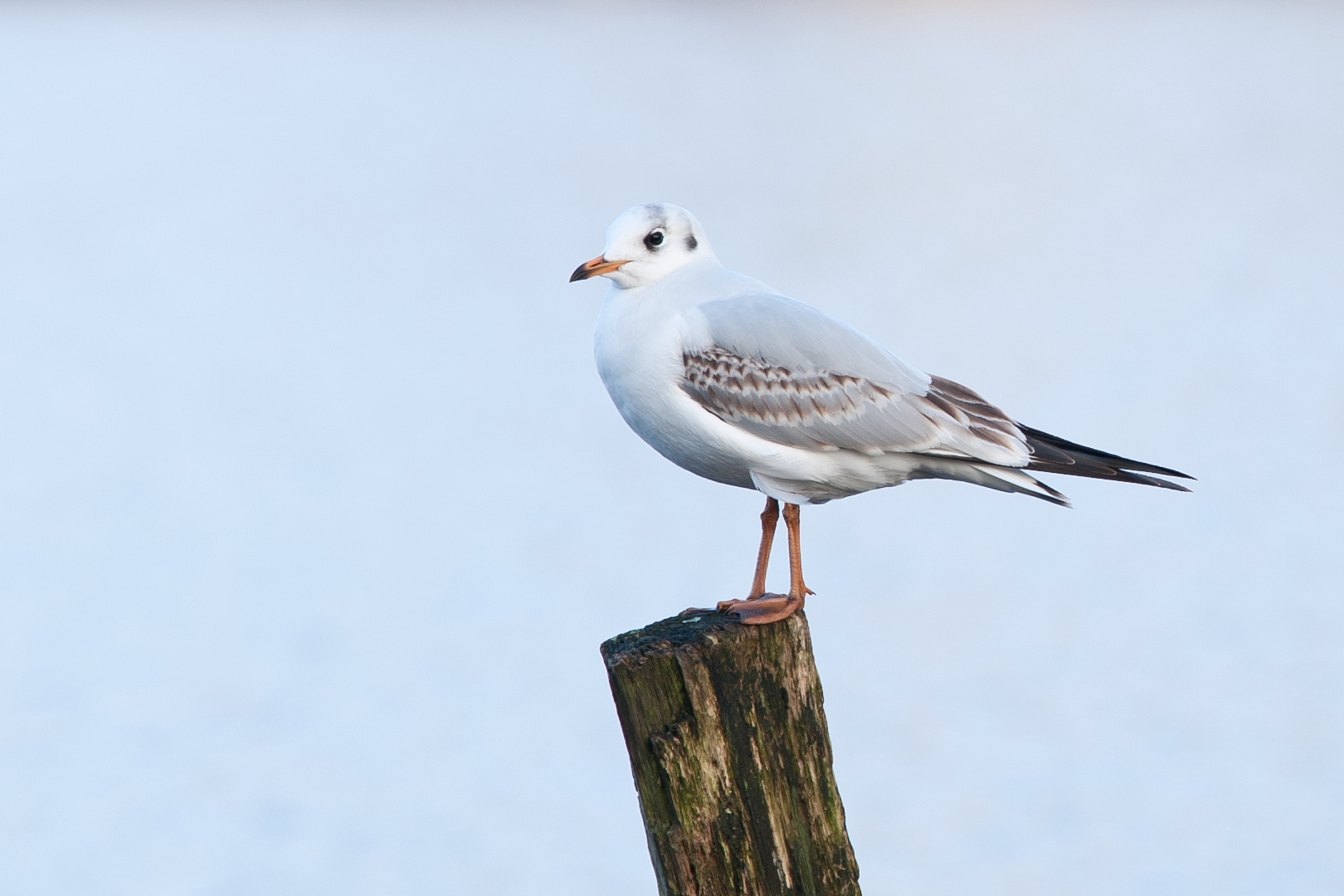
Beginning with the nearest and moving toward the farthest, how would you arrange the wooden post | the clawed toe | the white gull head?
the wooden post
the clawed toe
the white gull head

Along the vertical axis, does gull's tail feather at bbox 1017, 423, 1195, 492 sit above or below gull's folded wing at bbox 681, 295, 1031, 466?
below

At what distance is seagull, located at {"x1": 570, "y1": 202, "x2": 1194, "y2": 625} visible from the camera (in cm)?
447

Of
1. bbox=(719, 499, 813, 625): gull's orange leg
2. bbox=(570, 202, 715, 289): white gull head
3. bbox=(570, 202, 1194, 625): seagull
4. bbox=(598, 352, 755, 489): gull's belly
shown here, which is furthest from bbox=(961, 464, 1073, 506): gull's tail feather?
bbox=(570, 202, 715, 289): white gull head

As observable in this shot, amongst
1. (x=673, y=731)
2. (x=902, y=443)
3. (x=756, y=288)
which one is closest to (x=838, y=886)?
(x=673, y=731)

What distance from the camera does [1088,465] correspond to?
4.63 m

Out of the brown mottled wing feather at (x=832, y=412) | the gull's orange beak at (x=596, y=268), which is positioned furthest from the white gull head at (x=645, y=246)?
the brown mottled wing feather at (x=832, y=412)

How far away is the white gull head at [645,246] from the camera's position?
4.71m

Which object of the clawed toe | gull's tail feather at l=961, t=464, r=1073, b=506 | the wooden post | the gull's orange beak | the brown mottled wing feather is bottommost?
the wooden post

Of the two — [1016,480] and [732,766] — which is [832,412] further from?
[732,766]

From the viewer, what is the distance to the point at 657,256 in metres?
4.74

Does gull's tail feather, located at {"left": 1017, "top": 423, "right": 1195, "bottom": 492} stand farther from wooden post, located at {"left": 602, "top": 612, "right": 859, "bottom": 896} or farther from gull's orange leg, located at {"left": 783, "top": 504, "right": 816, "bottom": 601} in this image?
wooden post, located at {"left": 602, "top": 612, "right": 859, "bottom": 896}

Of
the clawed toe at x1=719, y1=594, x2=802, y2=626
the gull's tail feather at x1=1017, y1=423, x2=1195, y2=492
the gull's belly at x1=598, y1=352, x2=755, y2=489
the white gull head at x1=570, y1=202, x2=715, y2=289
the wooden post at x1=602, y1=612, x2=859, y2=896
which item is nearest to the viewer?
the wooden post at x1=602, y1=612, x2=859, y2=896

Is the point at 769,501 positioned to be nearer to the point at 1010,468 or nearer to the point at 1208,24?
the point at 1010,468

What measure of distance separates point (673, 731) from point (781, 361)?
1220 millimetres
